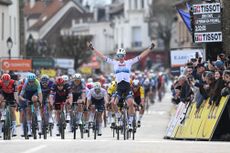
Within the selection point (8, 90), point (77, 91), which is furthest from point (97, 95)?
point (8, 90)

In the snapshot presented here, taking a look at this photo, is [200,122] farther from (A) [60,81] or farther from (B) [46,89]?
(B) [46,89]

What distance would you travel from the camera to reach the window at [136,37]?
122562 mm

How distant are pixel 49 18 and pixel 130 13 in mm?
17930

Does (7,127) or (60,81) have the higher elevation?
(60,81)

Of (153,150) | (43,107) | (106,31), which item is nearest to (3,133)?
(43,107)

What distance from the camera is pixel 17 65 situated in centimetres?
5031

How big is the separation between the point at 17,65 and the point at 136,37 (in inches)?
2897

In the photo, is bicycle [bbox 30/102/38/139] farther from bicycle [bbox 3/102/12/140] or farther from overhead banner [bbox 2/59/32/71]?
overhead banner [bbox 2/59/32/71]

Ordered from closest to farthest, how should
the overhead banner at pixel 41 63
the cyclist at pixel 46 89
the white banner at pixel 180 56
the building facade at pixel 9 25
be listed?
the cyclist at pixel 46 89 → the white banner at pixel 180 56 → the overhead banner at pixel 41 63 → the building facade at pixel 9 25

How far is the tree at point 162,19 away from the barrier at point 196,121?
83.4m

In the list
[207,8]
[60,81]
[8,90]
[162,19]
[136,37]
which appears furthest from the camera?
[136,37]

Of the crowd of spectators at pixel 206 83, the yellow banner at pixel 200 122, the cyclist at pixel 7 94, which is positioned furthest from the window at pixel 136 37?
the cyclist at pixel 7 94

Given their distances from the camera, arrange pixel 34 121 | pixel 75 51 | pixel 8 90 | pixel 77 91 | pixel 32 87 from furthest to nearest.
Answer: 1. pixel 75 51
2. pixel 77 91
3. pixel 34 121
4. pixel 32 87
5. pixel 8 90

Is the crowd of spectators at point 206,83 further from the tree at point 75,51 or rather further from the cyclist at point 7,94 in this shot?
the tree at point 75,51
